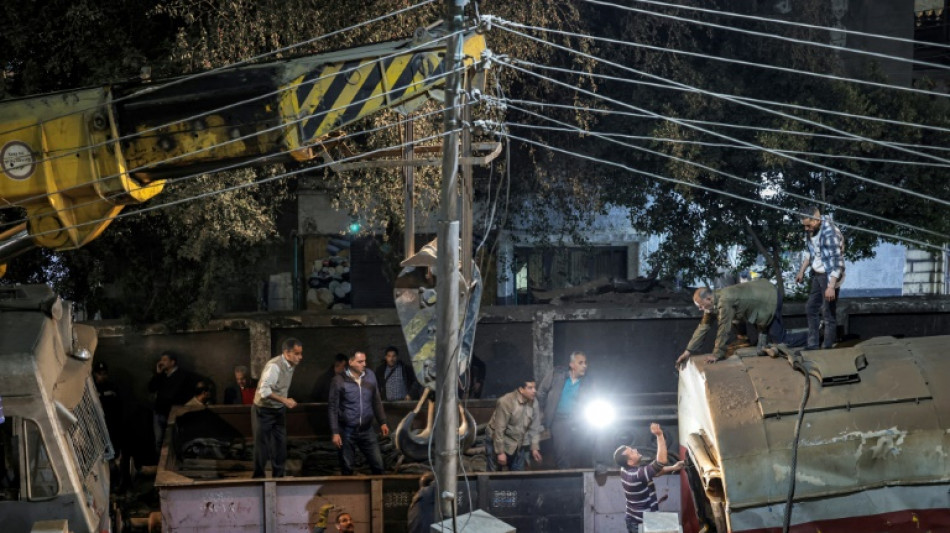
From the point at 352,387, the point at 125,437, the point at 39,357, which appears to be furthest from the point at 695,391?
the point at 125,437

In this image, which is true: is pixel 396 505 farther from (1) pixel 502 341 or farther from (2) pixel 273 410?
(1) pixel 502 341

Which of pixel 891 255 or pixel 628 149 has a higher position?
pixel 628 149

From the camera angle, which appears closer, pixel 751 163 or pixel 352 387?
pixel 352 387

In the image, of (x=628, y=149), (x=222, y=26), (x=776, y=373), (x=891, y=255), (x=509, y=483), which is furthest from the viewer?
(x=891, y=255)

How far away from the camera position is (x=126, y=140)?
9.37 metres

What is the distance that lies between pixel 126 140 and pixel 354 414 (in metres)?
5.00

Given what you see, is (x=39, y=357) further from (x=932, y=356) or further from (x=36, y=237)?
(x=932, y=356)

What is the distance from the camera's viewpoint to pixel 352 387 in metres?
13.2

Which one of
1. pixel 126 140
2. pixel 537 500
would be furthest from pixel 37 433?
pixel 537 500

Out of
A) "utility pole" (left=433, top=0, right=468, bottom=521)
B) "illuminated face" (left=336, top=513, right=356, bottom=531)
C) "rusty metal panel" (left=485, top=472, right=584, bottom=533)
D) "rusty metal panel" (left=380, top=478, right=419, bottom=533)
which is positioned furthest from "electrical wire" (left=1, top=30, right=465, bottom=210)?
"rusty metal panel" (left=485, top=472, right=584, bottom=533)

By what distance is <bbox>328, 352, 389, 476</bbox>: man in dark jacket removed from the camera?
13172 mm

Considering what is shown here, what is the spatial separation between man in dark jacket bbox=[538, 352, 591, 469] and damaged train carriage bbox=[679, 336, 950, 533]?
3.25m

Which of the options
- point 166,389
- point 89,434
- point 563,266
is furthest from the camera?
point 563,266

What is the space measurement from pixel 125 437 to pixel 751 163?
1099cm
